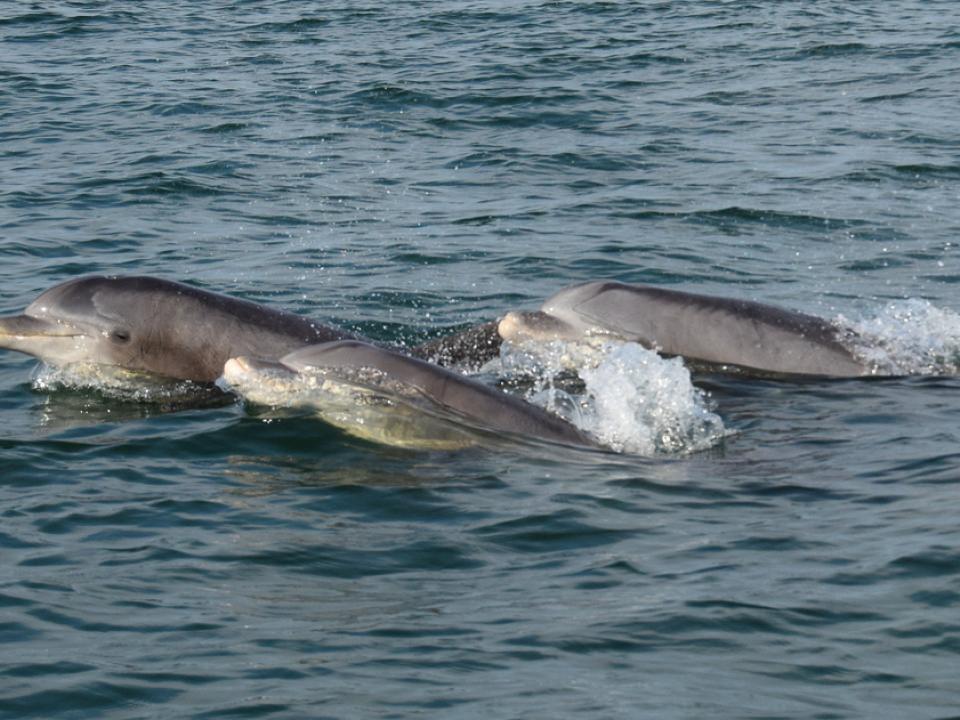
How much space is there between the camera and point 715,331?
498 inches

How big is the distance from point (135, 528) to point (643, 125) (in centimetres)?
1574

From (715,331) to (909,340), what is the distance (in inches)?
70.0

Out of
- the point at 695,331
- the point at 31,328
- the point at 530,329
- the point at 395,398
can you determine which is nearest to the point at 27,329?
the point at 31,328

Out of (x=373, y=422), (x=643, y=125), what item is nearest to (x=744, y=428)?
(x=373, y=422)

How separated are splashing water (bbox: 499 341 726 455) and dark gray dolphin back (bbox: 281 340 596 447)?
15.5 inches

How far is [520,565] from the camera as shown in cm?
875

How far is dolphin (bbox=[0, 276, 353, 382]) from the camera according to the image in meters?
12.2

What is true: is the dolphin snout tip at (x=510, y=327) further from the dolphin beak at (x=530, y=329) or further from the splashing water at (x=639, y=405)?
the splashing water at (x=639, y=405)

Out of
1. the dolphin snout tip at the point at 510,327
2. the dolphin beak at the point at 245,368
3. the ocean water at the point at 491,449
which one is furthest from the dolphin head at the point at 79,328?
the dolphin snout tip at the point at 510,327

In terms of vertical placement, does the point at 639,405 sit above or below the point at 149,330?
below

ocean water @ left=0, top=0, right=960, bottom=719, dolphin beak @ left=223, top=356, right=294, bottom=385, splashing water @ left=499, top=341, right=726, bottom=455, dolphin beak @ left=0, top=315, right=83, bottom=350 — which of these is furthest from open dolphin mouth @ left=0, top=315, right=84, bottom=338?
splashing water @ left=499, top=341, right=726, bottom=455

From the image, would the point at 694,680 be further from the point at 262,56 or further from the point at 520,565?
the point at 262,56

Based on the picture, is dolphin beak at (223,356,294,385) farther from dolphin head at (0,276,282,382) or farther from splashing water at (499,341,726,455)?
splashing water at (499,341,726,455)

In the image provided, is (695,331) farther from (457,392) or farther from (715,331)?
(457,392)
